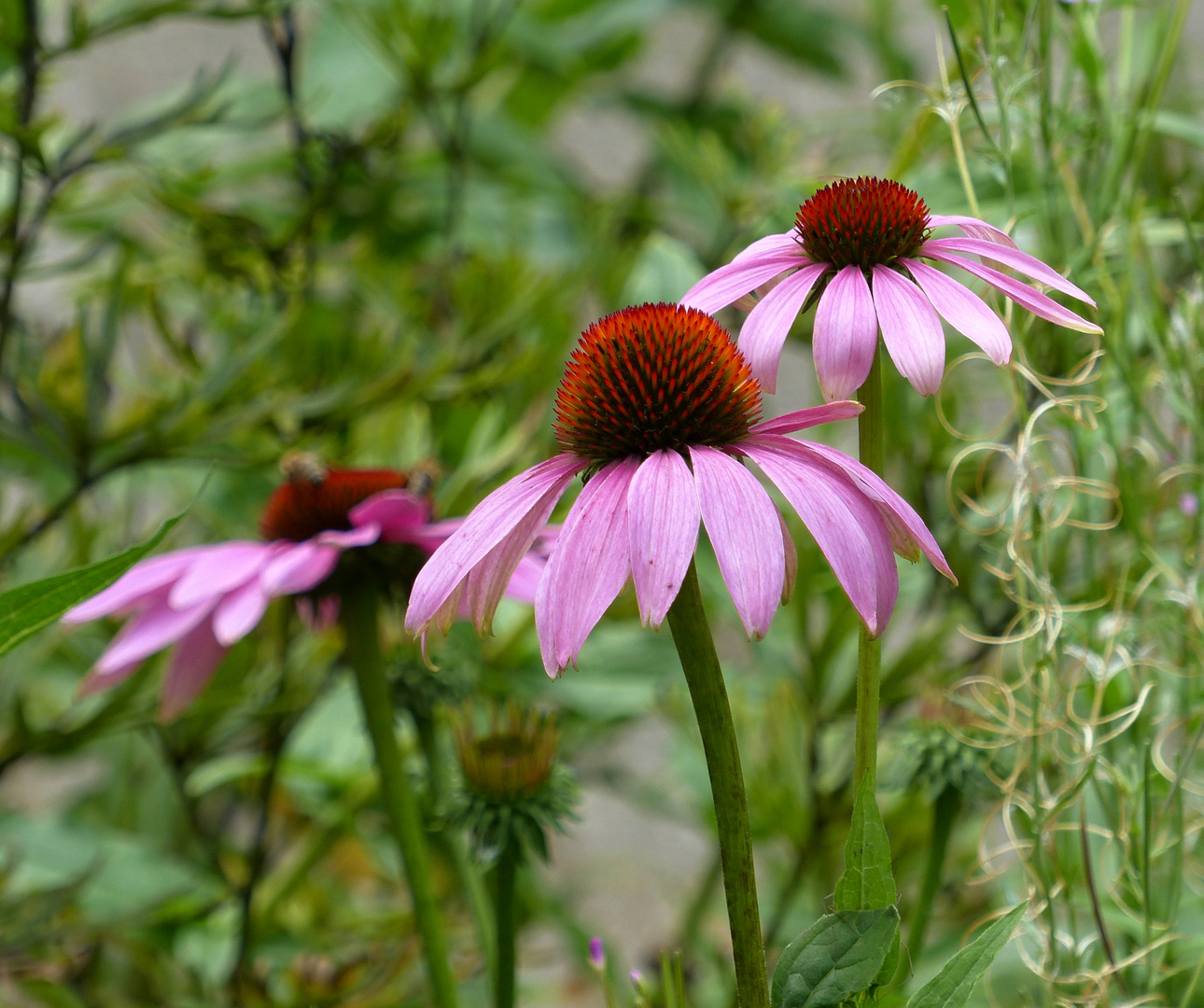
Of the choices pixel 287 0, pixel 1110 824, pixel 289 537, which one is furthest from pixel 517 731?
pixel 287 0

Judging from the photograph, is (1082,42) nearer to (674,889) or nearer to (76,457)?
(76,457)

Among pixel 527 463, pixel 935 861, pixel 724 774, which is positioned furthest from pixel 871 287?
pixel 527 463

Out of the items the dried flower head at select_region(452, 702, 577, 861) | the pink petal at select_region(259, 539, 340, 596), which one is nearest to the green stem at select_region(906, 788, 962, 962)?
the dried flower head at select_region(452, 702, 577, 861)

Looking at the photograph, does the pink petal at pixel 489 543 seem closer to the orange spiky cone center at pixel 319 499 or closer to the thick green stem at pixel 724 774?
the thick green stem at pixel 724 774

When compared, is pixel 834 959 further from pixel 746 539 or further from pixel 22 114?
pixel 22 114

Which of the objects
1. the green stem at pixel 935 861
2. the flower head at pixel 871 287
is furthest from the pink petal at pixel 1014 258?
the green stem at pixel 935 861

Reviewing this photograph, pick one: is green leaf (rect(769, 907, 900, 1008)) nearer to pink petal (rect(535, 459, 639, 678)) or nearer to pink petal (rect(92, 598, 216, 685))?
pink petal (rect(535, 459, 639, 678))
